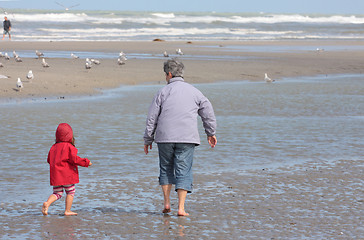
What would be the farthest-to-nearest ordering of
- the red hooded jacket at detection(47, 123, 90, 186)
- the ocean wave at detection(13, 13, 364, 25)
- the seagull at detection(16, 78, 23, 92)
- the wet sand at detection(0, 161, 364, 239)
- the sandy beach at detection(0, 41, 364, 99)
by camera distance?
1. the ocean wave at detection(13, 13, 364, 25)
2. the sandy beach at detection(0, 41, 364, 99)
3. the seagull at detection(16, 78, 23, 92)
4. the red hooded jacket at detection(47, 123, 90, 186)
5. the wet sand at detection(0, 161, 364, 239)

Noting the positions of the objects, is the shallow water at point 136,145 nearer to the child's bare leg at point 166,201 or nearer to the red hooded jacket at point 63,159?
the child's bare leg at point 166,201

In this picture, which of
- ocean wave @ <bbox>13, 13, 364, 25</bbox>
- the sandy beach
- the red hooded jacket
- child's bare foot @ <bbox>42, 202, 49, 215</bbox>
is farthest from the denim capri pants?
ocean wave @ <bbox>13, 13, 364, 25</bbox>

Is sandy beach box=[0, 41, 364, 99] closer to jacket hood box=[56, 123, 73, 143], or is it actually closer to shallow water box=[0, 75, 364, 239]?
shallow water box=[0, 75, 364, 239]

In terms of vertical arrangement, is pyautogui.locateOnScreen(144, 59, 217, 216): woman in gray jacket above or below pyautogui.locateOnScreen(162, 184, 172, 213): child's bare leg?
above

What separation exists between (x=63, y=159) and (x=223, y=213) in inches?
64.8

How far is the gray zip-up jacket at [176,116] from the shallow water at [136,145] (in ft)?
2.58

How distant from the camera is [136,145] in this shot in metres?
10.6

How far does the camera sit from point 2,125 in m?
12.4

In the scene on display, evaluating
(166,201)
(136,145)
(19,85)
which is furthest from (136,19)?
(166,201)

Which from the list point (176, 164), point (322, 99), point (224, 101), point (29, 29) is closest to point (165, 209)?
point (176, 164)

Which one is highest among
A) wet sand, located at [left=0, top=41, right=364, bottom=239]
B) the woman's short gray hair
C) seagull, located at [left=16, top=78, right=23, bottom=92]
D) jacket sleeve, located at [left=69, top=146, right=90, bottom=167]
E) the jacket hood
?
the woman's short gray hair

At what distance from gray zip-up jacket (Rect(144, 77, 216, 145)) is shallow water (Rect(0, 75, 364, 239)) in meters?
0.79

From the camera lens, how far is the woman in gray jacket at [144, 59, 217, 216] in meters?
6.73

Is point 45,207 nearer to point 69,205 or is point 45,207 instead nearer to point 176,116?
point 69,205
